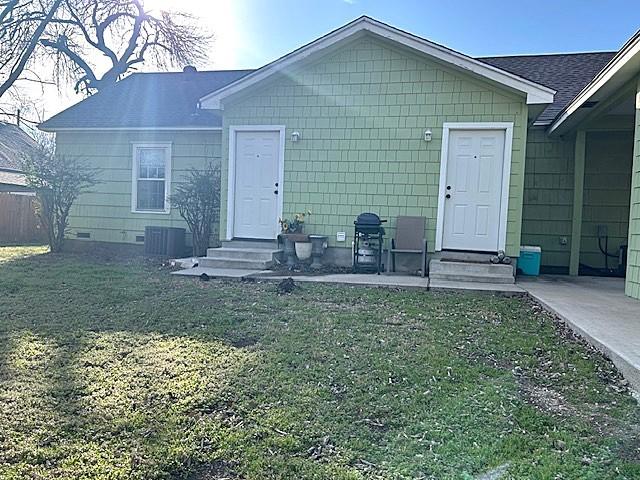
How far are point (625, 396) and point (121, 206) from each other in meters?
9.84

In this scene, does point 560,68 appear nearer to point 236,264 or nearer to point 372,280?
point 372,280

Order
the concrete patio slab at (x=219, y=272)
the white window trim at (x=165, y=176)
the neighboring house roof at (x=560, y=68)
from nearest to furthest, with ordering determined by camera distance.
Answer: the concrete patio slab at (x=219, y=272)
the neighboring house roof at (x=560, y=68)
the white window trim at (x=165, y=176)

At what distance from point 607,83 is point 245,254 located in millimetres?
5411

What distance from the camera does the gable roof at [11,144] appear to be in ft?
68.4

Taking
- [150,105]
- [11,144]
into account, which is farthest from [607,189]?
[11,144]

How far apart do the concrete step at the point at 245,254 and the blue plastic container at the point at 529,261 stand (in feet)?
13.0

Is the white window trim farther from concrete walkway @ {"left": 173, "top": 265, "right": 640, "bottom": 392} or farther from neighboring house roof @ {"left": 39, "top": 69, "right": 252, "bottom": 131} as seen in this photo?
concrete walkway @ {"left": 173, "top": 265, "right": 640, "bottom": 392}

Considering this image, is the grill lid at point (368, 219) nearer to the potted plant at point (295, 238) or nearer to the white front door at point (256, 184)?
the potted plant at point (295, 238)

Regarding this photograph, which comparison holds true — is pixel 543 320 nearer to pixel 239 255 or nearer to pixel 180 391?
pixel 180 391

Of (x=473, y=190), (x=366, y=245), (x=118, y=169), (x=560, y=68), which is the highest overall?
(x=560, y=68)

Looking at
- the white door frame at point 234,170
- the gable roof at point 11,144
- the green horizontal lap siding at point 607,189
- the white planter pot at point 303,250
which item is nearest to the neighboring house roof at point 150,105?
the white door frame at point 234,170

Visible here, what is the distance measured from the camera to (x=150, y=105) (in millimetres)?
11125

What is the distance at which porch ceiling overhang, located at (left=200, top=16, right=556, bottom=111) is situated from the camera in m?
6.82

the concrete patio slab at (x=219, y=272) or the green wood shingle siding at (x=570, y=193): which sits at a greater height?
the green wood shingle siding at (x=570, y=193)
